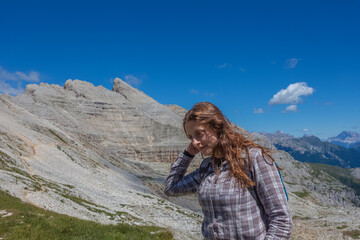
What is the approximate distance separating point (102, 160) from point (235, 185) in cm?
6128

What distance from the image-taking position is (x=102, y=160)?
61.5m

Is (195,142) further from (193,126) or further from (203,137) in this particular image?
(193,126)

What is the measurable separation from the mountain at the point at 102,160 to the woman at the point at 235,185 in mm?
747

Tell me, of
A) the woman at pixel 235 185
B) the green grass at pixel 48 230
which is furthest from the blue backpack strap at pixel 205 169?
the green grass at pixel 48 230

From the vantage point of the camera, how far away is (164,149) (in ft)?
393

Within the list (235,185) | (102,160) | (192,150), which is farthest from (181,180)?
(102,160)

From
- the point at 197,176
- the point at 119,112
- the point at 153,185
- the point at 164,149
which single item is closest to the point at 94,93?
the point at 119,112

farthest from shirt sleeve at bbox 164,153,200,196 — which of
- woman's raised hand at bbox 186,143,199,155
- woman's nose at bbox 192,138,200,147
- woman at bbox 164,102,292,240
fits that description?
woman's nose at bbox 192,138,200,147

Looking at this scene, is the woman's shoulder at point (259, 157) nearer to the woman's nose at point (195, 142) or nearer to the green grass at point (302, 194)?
the woman's nose at point (195, 142)

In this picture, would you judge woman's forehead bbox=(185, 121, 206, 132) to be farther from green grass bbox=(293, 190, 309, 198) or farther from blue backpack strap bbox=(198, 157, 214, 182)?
green grass bbox=(293, 190, 309, 198)

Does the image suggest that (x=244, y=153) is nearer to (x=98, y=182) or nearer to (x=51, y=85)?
(x=98, y=182)

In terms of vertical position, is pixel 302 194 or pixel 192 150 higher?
pixel 192 150

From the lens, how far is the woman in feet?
12.3

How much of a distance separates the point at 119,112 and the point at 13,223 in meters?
123
